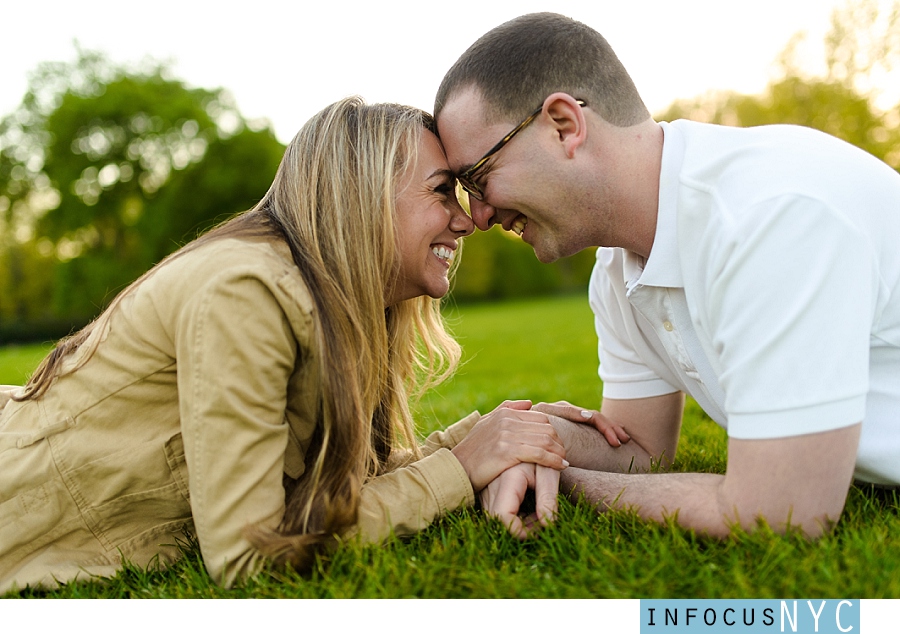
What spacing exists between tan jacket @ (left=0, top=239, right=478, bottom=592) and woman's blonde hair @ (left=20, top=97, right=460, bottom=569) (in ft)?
0.30

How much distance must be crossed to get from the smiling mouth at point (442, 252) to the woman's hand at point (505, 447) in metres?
0.76

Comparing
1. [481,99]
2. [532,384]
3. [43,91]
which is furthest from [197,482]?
[43,91]

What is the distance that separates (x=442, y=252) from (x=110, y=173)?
4343cm

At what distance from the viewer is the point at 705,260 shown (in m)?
2.79

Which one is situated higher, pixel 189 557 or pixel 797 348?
pixel 797 348

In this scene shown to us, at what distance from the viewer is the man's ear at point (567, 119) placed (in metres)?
3.10

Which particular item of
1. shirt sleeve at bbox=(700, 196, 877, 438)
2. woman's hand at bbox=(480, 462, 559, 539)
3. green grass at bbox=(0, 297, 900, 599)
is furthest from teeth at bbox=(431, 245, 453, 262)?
shirt sleeve at bbox=(700, 196, 877, 438)

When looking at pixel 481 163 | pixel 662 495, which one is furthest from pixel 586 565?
pixel 481 163

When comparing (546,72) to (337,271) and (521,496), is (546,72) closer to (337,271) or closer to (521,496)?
(337,271)

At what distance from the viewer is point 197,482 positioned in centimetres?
258

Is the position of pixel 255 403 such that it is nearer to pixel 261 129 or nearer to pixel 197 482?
pixel 197 482

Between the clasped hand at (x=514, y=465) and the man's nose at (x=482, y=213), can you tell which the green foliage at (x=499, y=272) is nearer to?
the man's nose at (x=482, y=213)

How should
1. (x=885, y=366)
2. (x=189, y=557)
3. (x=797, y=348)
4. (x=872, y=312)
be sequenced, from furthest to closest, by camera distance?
1. (x=189, y=557)
2. (x=885, y=366)
3. (x=872, y=312)
4. (x=797, y=348)

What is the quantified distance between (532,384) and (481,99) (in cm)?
566
